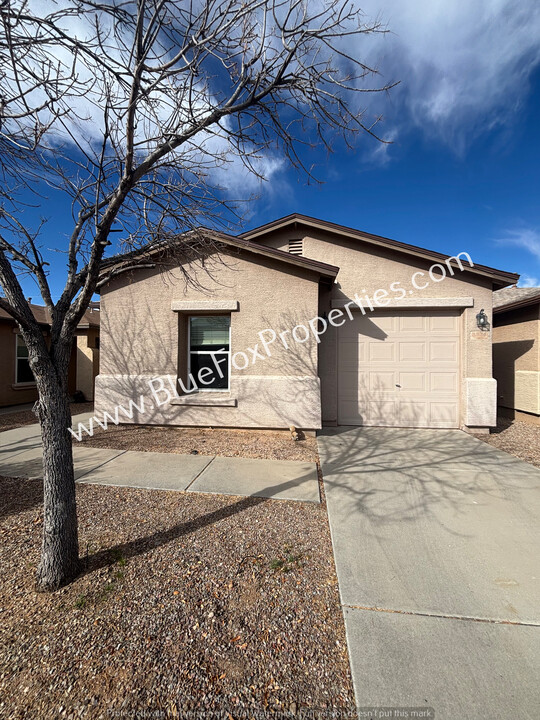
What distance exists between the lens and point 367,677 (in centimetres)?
166

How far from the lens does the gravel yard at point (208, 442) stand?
5.52m

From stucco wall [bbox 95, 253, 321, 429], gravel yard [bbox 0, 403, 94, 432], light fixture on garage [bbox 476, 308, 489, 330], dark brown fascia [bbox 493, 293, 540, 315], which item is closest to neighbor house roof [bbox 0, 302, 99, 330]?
gravel yard [bbox 0, 403, 94, 432]

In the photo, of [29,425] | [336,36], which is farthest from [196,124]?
[29,425]

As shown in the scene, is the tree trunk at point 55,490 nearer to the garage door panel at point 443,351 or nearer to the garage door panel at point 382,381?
the garage door panel at point 382,381

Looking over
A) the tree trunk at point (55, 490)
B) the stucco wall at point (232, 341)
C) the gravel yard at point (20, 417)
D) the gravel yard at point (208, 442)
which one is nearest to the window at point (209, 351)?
the stucco wall at point (232, 341)

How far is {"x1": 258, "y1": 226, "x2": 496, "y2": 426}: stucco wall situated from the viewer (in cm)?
695

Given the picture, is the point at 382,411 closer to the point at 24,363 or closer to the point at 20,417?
the point at 20,417

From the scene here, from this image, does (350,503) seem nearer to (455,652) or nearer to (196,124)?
(455,652)

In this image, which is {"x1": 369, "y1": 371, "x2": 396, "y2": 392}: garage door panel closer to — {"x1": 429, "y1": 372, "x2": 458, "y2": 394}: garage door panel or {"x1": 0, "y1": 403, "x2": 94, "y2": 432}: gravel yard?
{"x1": 429, "y1": 372, "x2": 458, "y2": 394}: garage door panel

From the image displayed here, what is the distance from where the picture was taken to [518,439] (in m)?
6.56

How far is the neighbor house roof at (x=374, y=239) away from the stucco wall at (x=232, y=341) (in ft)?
6.40

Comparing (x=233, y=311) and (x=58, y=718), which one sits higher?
(x=233, y=311)

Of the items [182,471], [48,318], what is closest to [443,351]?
[182,471]

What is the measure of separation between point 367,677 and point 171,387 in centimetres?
602
